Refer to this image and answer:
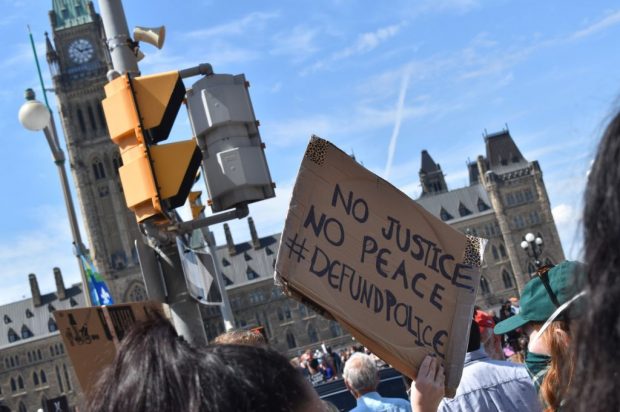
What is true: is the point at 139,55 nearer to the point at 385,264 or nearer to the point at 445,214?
the point at 385,264

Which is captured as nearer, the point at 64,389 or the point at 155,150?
the point at 155,150

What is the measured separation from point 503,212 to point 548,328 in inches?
3602

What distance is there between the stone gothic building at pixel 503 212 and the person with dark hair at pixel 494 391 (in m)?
84.7

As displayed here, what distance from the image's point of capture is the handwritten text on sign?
8.71 feet

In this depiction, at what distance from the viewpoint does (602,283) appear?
119cm

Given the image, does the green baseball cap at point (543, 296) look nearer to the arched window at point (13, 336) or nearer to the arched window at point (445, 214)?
the arched window at point (445, 214)

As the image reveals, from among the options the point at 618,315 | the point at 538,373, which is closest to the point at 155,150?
the point at 538,373

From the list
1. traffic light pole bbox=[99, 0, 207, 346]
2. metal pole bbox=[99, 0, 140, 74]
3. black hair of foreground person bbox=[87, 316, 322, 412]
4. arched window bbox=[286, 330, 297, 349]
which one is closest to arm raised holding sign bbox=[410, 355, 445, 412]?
black hair of foreground person bbox=[87, 316, 322, 412]

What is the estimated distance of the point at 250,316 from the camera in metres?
93.7

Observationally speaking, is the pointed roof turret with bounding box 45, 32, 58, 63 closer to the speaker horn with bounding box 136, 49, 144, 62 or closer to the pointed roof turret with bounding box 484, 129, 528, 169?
the pointed roof turret with bounding box 484, 129, 528, 169

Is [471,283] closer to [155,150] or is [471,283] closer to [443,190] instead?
[155,150]

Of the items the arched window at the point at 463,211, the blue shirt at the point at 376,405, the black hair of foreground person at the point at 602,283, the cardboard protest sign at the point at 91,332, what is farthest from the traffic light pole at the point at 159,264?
the arched window at the point at 463,211

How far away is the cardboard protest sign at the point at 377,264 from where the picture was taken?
264 cm

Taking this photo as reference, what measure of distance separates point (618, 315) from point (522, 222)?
9353 centimetres
